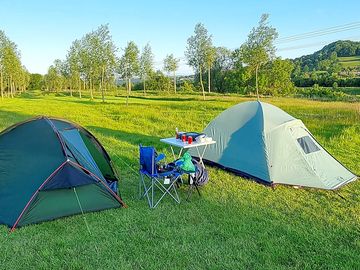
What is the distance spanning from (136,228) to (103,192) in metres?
0.97

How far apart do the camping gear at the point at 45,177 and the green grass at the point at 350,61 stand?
69.5 metres

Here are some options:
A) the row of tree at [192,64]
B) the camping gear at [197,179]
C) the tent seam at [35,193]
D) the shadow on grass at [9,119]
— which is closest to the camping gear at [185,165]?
the camping gear at [197,179]

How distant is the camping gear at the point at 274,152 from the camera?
255 inches

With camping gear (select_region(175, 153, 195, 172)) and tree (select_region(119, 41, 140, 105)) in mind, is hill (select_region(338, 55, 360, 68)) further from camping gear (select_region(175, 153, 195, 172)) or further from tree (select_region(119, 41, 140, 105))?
camping gear (select_region(175, 153, 195, 172))

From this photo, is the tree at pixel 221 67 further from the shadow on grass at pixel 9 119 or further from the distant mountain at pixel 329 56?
the shadow on grass at pixel 9 119

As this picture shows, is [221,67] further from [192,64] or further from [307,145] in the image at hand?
[307,145]

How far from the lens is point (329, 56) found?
7406 centimetres

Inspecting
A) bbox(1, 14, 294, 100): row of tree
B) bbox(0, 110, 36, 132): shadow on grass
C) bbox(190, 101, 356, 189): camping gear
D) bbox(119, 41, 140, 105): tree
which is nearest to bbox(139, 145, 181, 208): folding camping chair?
bbox(190, 101, 356, 189): camping gear

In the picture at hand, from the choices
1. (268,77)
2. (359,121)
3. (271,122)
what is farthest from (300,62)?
(271,122)

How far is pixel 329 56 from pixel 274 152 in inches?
3054

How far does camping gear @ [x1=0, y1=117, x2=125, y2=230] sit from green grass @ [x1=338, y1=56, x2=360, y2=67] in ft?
228

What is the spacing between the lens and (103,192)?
5.17m

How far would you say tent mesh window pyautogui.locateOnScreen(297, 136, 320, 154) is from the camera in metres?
6.70

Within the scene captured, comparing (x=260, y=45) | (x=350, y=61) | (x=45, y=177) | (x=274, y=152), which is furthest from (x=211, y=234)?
(x=350, y=61)
